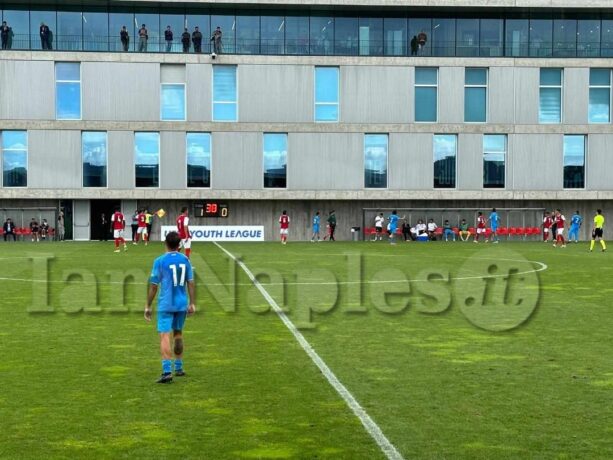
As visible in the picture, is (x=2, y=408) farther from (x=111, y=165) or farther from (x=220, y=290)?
(x=111, y=165)

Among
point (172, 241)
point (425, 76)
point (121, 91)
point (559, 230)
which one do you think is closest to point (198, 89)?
point (121, 91)

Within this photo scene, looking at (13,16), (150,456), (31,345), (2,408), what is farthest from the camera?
(13,16)

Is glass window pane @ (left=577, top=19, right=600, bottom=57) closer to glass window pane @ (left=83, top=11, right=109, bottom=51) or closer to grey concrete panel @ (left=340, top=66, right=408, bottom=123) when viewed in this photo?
grey concrete panel @ (left=340, top=66, right=408, bottom=123)

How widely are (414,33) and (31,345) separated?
48999 mm

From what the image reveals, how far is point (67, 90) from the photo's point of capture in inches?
2194

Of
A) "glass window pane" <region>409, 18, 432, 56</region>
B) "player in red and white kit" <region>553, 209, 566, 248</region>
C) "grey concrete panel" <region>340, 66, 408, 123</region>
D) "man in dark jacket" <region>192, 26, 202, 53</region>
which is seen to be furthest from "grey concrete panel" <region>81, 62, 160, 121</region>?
"player in red and white kit" <region>553, 209, 566, 248</region>

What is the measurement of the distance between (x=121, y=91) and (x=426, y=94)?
20.9 m

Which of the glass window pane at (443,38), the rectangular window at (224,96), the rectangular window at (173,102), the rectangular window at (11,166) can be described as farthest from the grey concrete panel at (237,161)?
the glass window pane at (443,38)

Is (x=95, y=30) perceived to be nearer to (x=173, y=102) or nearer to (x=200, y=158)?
(x=173, y=102)

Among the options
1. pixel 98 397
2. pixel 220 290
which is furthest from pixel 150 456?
pixel 220 290

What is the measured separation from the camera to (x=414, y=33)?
2290 inches

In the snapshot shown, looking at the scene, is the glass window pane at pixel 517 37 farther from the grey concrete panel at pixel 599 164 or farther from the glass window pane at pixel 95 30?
the glass window pane at pixel 95 30

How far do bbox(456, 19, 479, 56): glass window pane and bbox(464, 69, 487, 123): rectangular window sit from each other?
1.34m

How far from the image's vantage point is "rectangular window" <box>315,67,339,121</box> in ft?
189
